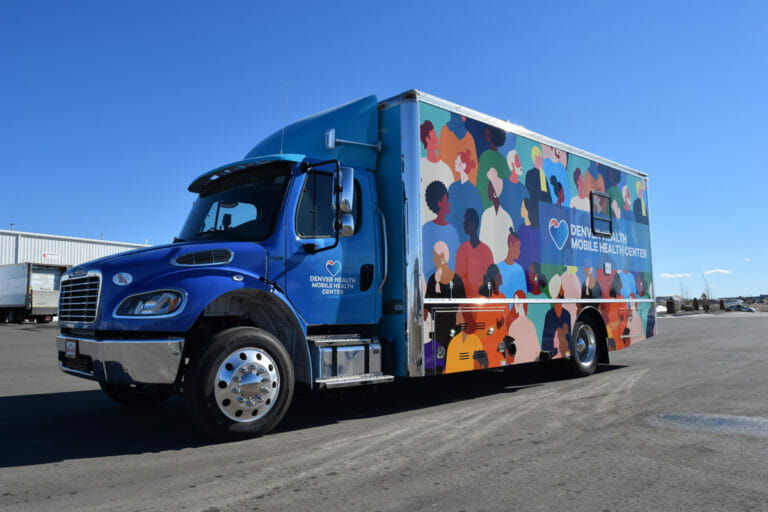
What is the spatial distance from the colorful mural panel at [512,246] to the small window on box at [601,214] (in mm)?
31

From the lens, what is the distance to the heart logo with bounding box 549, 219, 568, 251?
337 inches

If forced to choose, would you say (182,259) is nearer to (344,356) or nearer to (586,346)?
(344,356)

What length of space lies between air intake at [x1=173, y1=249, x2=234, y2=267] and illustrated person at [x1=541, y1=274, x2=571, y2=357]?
4.89 metres

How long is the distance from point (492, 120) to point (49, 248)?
44.7m

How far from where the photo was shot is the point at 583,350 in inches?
366

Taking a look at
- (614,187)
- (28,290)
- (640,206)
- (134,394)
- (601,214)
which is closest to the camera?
(134,394)

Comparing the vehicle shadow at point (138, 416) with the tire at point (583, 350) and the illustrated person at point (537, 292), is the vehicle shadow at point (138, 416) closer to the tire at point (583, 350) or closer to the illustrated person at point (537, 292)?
the tire at point (583, 350)

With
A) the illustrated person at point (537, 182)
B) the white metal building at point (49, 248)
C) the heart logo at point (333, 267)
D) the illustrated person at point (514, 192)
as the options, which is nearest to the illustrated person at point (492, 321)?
the illustrated person at point (514, 192)

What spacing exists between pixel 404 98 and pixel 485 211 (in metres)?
1.84

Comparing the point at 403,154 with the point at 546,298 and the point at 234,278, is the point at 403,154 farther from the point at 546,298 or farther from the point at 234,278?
the point at 546,298

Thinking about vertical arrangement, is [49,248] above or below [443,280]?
above

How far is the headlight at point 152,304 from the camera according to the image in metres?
4.88

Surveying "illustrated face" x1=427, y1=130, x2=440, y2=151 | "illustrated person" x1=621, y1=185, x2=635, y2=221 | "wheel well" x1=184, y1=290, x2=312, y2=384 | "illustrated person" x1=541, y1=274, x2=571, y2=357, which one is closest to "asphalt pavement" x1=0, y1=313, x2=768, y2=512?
"illustrated person" x1=541, y1=274, x2=571, y2=357

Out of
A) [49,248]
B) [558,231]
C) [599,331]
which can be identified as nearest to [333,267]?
[558,231]
